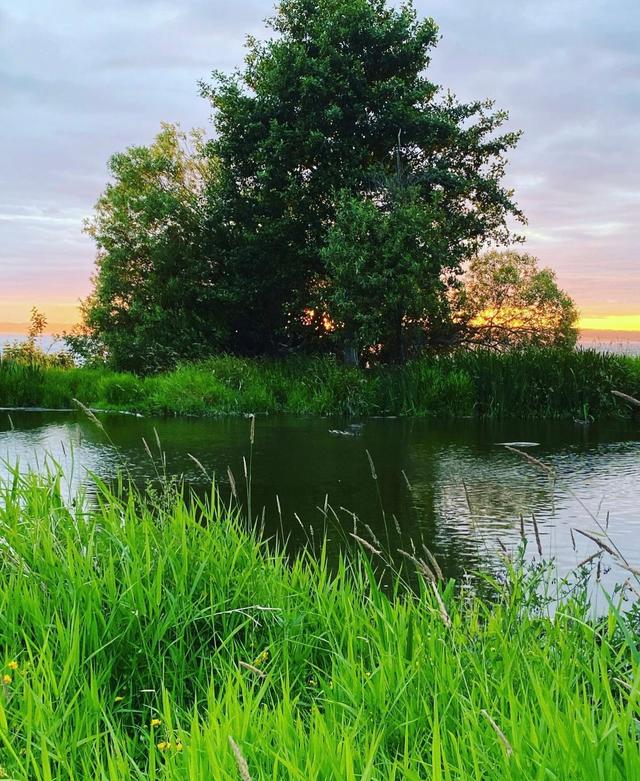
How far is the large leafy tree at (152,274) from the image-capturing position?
925 inches

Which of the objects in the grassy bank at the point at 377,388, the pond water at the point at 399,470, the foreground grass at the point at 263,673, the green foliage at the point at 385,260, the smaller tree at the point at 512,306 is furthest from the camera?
the smaller tree at the point at 512,306

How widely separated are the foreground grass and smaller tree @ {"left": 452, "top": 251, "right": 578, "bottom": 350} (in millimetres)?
22143

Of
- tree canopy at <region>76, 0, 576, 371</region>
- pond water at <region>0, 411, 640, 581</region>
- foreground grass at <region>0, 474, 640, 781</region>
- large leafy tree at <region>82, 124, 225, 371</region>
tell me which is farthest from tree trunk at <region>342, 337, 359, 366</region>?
foreground grass at <region>0, 474, 640, 781</region>

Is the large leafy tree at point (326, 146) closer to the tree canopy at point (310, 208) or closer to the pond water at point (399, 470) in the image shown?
the tree canopy at point (310, 208)

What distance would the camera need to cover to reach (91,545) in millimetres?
4074

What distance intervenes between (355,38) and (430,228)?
5992 millimetres

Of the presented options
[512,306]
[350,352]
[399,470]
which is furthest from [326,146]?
[399,470]

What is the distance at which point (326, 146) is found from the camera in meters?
22.0

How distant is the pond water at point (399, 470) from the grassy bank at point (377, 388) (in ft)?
5.04

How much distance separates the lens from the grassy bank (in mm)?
18016

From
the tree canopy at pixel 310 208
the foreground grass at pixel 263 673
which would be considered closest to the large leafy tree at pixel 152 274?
the tree canopy at pixel 310 208

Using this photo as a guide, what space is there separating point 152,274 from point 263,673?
22.7 m

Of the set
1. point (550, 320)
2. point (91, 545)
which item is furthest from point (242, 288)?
point (91, 545)

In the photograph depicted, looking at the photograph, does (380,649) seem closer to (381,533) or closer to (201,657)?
(201,657)
